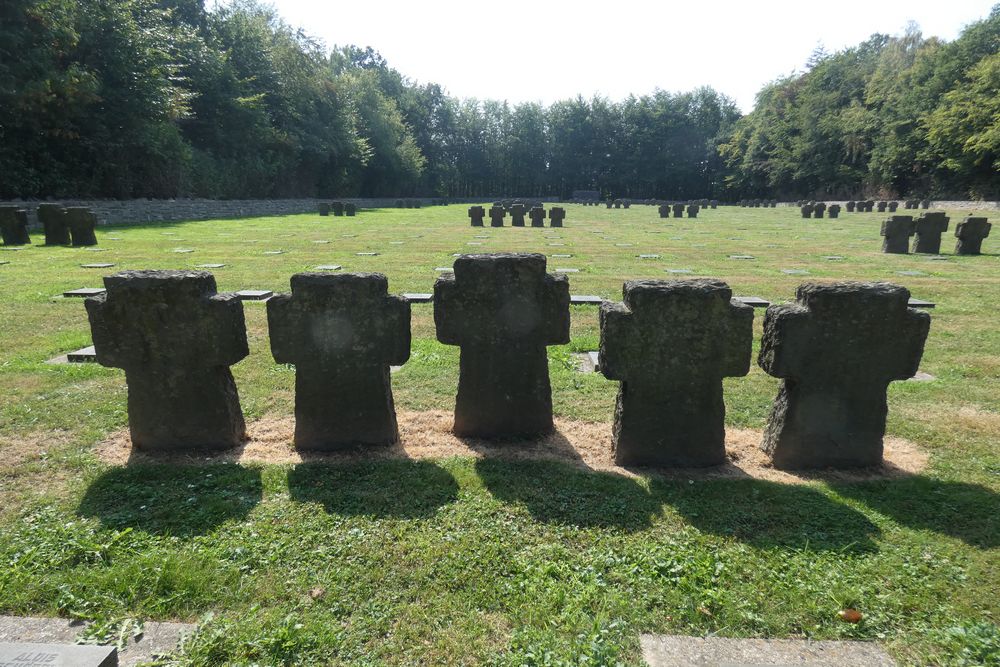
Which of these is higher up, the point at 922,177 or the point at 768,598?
the point at 922,177

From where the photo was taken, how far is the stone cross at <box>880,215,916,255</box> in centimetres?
1444

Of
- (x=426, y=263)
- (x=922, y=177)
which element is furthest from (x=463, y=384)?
(x=922, y=177)

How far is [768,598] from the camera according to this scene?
2461 millimetres

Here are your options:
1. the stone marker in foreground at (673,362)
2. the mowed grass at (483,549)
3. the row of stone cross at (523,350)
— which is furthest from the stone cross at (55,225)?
the stone marker in foreground at (673,362)

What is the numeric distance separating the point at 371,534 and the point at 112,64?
27.9 metres

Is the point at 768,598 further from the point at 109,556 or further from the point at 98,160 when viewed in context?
the point at 98,160

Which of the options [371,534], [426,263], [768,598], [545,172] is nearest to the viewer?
[768,598]

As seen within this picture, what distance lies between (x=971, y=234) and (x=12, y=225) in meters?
24.0

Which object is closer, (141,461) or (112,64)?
(141,461)

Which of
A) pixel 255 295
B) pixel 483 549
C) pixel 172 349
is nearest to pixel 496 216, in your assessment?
pixel 255 295

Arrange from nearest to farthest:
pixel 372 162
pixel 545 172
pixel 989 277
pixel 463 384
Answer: pixel 463 384
pixel 989 277
pixel 372 162
pixel 545 172

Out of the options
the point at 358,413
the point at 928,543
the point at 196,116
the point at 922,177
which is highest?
the point at 196,116

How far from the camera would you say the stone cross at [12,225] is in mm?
14930

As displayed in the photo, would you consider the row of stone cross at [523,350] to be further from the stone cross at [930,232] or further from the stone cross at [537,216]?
the stone cross at [537,216]
